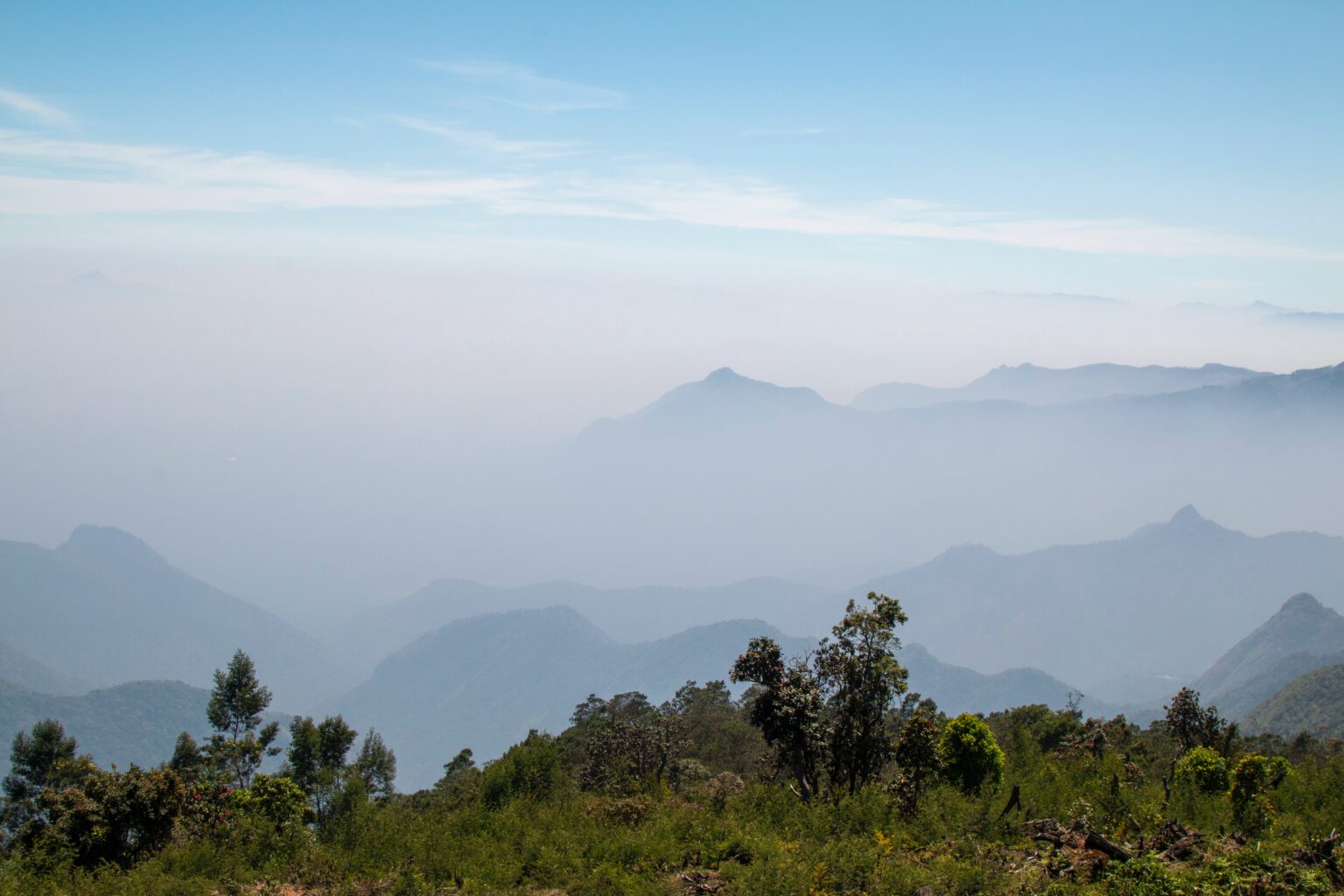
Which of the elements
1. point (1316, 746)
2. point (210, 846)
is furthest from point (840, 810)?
point (1316, 746)

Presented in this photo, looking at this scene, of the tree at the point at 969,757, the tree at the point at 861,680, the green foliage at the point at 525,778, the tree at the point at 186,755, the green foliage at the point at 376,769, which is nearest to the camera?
the tree at the point at 861,680

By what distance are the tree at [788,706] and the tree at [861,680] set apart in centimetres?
64

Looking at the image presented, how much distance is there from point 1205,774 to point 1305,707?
12713cm

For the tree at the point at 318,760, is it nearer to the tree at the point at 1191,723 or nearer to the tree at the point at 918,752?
the tree at the point at 918,752

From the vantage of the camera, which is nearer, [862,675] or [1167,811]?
[1167,811]

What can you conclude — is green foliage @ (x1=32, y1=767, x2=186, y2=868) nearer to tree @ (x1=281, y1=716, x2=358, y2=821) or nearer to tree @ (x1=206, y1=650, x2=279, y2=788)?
tree @ (x1=281, y1=716, x2=358, y2=821)

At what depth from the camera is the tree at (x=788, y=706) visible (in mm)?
25578

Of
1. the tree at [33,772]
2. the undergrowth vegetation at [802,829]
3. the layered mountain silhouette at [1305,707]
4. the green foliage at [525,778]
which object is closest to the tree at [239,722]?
the tree at [33,772]

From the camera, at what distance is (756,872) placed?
18.7 metres

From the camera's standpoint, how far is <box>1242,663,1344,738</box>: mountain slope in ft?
389

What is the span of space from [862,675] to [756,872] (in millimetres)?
8967

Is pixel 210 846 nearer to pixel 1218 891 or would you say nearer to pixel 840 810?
pixel 840 810

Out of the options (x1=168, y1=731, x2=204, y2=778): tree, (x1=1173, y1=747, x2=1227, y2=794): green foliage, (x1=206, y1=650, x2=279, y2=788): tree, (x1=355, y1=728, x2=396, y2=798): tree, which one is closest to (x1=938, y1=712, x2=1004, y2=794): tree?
(x1=1173, y1=747, x2=1227, y2=794): green foliage

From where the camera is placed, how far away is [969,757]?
93.1ft
